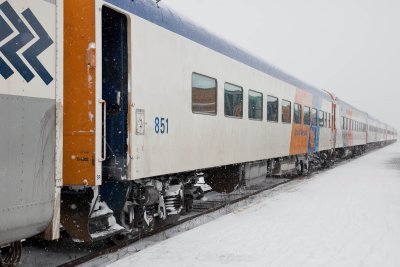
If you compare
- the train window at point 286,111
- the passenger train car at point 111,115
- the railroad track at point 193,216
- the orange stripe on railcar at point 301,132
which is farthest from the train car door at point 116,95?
the orange stripe on railcar at point 301,132

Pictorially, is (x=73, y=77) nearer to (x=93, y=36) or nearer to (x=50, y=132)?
(x=93, y=36)

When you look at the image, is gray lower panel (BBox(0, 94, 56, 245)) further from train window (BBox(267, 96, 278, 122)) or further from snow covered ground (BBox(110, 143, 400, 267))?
train window (BBox(267, 96, 278, 122))

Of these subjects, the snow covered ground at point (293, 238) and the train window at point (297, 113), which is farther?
the train window at point (297, 113)

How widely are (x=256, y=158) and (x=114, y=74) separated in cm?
549

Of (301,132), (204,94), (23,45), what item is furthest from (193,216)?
(301,132)

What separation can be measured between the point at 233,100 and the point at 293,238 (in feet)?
10.6

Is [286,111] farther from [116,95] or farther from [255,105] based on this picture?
[116,95]

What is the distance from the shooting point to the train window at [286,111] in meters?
12.5

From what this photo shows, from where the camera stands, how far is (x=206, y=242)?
613cm

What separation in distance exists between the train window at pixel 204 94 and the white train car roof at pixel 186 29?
597 millimetres

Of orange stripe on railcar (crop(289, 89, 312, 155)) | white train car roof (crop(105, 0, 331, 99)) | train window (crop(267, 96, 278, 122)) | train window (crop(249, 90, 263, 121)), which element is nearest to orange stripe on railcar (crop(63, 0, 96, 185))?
white train car roof (crop(105, 0, 331, 99))

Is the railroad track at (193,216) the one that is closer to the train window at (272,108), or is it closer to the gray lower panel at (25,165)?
the gray lower panel at (25,165)

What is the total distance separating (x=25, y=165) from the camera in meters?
3.81

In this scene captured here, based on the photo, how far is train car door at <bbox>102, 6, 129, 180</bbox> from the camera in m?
5.55
